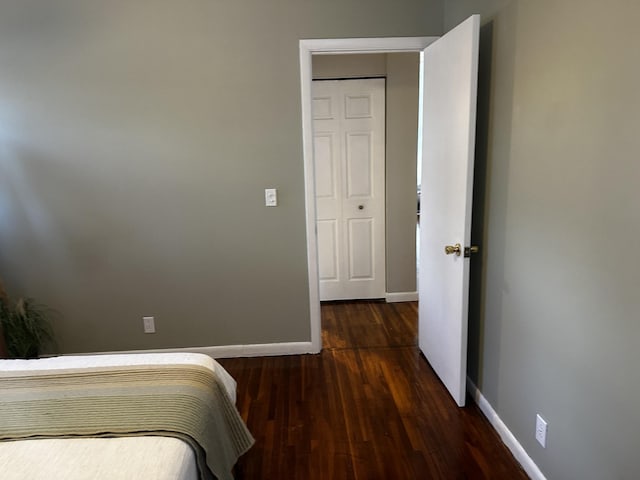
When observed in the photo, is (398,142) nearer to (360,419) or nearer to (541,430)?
(360,419)

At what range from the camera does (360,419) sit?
2.17 m

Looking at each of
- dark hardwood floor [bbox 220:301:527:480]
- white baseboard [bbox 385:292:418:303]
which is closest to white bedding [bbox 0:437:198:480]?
dark hardwood floor [bbox 220:301:527:480]

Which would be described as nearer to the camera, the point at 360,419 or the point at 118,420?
the point at 118,420

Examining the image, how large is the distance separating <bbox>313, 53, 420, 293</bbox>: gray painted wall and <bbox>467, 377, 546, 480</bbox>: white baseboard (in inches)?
60.2

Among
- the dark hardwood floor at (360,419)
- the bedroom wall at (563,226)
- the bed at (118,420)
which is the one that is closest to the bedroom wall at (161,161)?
the dark hardwood floor at (360,419)

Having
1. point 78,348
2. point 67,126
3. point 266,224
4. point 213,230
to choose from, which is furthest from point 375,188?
point 78,348

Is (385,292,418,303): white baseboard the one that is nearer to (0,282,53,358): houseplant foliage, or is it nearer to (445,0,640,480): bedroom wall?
(445,0,640,480): bedroom wall

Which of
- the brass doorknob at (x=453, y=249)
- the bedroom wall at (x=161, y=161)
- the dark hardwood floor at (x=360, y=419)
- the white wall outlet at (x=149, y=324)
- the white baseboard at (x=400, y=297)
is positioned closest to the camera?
the dark hardwood floor at (x=360, y=419)

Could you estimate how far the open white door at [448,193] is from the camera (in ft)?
6.40

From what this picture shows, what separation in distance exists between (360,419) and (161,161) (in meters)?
1.93

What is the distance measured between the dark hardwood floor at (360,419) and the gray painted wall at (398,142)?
86 centimetres

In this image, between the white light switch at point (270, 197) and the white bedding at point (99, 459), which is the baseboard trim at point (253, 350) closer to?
the white light switch at point (270, 197)

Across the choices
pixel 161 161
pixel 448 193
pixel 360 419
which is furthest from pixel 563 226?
pixel 161 161

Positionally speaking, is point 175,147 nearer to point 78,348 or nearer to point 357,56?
point 78,348
